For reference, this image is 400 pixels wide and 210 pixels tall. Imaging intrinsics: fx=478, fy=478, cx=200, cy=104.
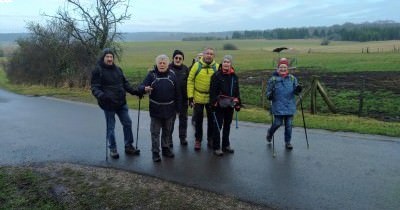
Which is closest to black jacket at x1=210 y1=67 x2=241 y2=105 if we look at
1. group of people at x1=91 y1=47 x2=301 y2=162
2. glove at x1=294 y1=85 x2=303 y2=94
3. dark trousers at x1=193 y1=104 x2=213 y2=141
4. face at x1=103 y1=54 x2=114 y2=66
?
group of people at x1=91 y1=47 x2=301 y2=162

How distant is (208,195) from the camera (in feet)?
21.1

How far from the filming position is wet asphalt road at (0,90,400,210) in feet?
20.9

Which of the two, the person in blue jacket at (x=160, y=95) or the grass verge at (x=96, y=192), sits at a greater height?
the person in blue jacket at (x=160, y=95)

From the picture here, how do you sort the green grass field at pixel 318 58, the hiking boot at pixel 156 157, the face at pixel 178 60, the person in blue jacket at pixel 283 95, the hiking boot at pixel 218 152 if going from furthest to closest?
1. the green grass field at pixel 318 58
2. the face at pixel 178 60
3. the person in blue jacket at pixel 283 95
4. the hiking boot at pixel 218 152
5. the hiking boot at pixel 156 157

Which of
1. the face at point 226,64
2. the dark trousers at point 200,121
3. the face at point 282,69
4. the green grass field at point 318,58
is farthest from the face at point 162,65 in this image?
the green grass field at point 318,58

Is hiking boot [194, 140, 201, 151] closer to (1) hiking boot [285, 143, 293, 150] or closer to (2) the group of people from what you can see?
(2) the group of people

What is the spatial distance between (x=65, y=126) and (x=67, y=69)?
61.5 feet

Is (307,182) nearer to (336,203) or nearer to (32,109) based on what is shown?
(336,203)

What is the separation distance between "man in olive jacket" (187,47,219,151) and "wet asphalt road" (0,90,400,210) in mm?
454

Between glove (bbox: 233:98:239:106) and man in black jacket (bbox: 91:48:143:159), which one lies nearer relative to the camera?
man in black jacket (bbox: 91:48:143:159)

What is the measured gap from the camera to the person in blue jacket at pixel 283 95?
9195mm

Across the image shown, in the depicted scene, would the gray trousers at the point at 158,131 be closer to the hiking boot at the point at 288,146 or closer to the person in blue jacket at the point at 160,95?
the person in blue jacket at the point at 160,95

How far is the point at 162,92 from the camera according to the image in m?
8.38

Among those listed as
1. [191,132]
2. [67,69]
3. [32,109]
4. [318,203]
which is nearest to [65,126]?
[191,132]
